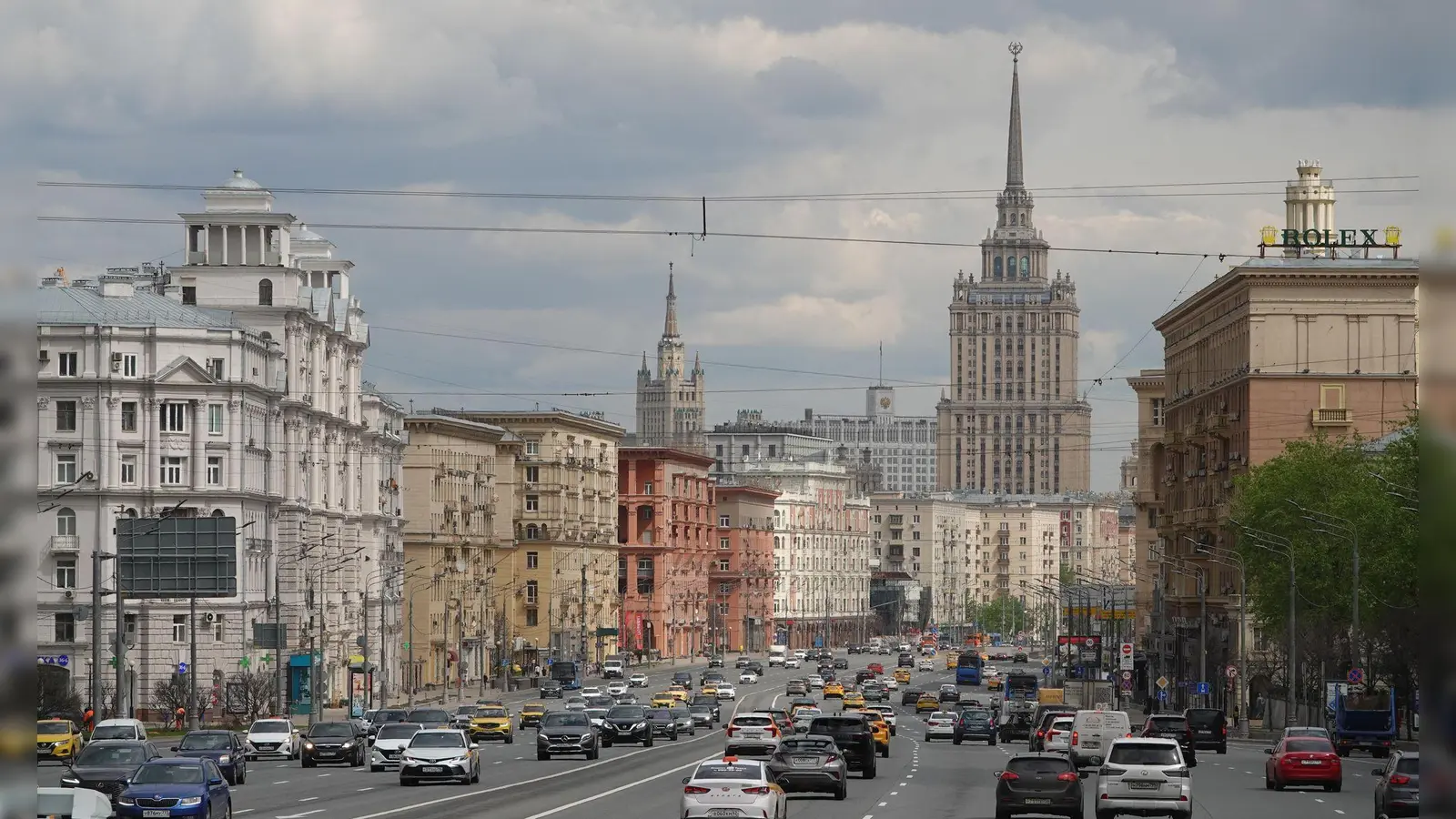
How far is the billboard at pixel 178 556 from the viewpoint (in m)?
76.1

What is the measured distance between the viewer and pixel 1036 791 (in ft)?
125

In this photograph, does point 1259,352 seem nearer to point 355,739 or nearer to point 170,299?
point 170,299

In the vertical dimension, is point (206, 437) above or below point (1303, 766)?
above

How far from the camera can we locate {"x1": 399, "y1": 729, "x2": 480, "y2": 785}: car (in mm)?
50719

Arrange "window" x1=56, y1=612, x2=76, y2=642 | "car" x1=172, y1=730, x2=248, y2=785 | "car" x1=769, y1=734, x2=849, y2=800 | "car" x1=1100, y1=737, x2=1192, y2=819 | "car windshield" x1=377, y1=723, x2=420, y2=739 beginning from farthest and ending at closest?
"window" x1=56, y1=612, x2=76, y2=642 < "car windshield" x1=377, y1=723, x2=420, y2=739 < "car" x1=172, y1=730, x2=248, y2=785 < "car" x1=769, y1=734, x2=849, y2=800 < "car" x1=1100, y1=737, x2=1192, y2=819

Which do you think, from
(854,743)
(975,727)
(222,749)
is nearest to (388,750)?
(222,749)

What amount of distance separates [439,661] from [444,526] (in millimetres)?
A: 12716

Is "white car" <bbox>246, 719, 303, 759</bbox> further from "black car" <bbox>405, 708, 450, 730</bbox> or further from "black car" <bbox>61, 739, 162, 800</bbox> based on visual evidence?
"black car" <bbox>61, 739, 162, 800</bbox>

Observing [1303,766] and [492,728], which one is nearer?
[1303,766]

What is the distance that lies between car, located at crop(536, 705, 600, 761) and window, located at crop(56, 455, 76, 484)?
3956cm

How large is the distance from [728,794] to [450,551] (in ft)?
446

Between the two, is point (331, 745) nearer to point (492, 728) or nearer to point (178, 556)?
point (178, 556)

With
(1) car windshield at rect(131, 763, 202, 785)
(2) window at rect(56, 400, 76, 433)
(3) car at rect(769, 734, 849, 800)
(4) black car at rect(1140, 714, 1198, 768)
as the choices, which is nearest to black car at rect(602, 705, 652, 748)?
(4) black car at rect(1140, 714, 1198, 768)

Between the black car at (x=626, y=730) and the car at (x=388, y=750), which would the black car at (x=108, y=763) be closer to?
the car at (x=388, y=750)
